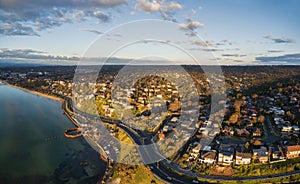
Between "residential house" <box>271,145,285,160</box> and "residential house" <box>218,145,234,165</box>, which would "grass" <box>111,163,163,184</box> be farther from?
"residential house" <box>271,145,285,160</box>

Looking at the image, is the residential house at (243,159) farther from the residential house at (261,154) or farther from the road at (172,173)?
the road at (172,173)

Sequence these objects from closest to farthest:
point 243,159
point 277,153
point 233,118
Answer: point 243,159 → point 277,153 → point 233,118

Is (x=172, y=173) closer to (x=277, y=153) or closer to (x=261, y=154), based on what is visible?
(x=261, y=154)

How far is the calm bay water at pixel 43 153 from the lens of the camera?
248 inches

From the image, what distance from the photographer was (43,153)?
25.3 feet

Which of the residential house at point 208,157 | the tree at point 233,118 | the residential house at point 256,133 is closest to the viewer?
the residential house at point 208,157

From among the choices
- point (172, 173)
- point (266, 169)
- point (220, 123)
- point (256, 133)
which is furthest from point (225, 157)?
point (220, 123)

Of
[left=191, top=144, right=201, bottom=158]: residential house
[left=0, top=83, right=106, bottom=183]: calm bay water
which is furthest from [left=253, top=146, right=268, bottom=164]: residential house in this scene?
[left=0, top=83, right=106, bottom=183]: calm bay water

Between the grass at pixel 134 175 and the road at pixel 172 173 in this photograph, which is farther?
the grass at pixel 134 175

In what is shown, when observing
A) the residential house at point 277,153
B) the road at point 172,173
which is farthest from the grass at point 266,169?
the residential house at point 277,153

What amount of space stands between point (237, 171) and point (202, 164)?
2.59 feet

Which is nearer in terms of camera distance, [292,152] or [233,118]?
[292,152]

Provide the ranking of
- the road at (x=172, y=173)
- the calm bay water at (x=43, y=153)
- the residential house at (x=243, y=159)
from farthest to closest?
1. the calm bay water at (x=43, y=153)
2. the residential house at (x=243, y=159)
3. the road at (x=172, y=173)

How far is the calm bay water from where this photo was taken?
629cm
